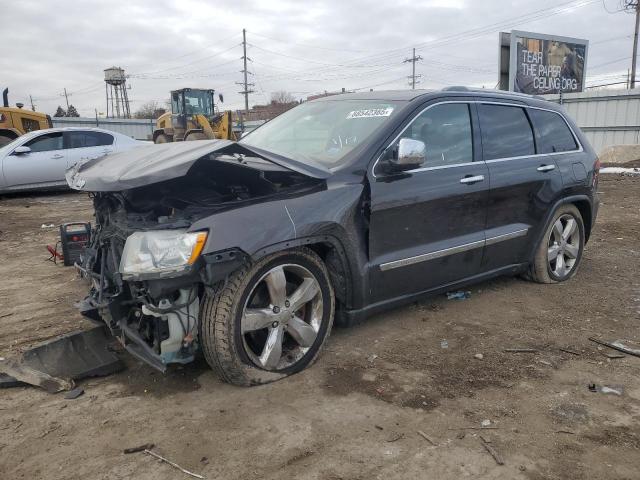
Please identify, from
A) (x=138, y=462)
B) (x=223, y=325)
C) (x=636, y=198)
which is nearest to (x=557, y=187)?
(x=223, y=325)

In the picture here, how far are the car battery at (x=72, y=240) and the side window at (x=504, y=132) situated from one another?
3599 mm

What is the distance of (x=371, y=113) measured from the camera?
388 centimetres

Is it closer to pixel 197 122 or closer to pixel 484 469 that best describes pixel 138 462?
pixel 484 469

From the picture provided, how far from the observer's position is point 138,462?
244 cm

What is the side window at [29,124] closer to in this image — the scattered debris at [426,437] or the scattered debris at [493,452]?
the scattered debris at [426,437]

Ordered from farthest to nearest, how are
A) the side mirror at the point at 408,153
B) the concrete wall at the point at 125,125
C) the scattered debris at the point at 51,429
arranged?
the concrete wall at the point at 125,125, the side mirror at the point at 408,153, the scattered debris at the point at 51,429

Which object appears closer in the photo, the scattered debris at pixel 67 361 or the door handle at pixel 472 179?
the scattered debris at pixel 67 361

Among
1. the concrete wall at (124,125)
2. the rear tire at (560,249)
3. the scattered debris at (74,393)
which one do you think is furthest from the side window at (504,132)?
the concrete wall at (124,125)

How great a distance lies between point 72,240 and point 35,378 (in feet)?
6.70

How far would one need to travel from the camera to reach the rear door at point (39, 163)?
11.2m

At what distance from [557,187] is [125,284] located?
12.4 feet

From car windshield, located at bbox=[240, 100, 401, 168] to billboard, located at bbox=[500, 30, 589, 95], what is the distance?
70.6 ft

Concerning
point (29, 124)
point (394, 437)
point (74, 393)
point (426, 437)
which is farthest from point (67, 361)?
point (29, 124)

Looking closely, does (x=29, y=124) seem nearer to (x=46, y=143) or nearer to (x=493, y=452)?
(x=46, y=143)
